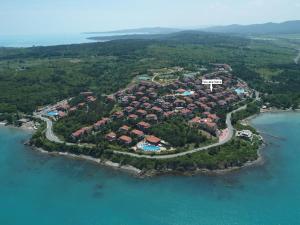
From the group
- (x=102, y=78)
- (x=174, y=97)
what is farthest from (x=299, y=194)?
(x=102, y=78)

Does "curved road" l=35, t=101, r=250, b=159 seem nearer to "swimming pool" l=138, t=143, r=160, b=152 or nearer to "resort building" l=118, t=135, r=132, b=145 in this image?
"swimming pool" l=138, t=143, r=160, b=152

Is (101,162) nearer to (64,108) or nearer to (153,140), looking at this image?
(153,140)

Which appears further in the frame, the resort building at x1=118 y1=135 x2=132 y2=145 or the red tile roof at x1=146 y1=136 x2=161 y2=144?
the resort building at x1=118 y1=135 x2=132 y2=145

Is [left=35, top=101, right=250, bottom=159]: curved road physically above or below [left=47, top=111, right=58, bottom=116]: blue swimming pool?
below

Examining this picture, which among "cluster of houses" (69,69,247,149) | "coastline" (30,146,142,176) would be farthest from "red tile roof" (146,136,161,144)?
"coastline" (30,146,142,176)

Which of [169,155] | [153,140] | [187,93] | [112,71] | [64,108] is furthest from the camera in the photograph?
[112,71]

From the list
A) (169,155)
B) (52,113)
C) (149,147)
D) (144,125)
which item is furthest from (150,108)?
(52,113)

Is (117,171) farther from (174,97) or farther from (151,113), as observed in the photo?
(174,97)

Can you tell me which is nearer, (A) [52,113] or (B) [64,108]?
(A) [52,113]
